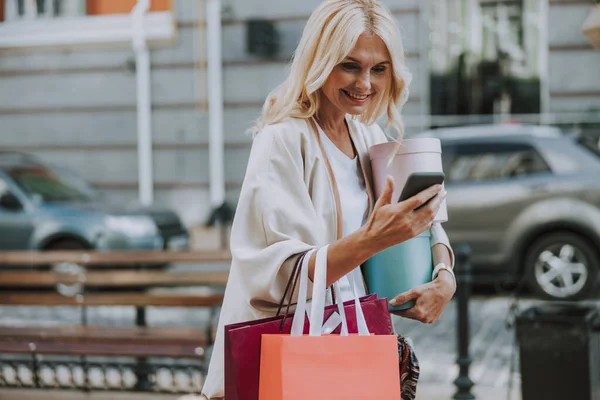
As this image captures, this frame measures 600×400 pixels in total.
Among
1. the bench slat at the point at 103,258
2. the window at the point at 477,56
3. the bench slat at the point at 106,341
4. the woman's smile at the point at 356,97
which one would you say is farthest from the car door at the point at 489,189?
the woman's smile at the point at 356,97

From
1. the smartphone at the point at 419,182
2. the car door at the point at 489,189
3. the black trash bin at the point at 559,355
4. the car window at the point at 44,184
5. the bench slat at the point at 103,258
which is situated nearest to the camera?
the smartphone at the point at 419,182

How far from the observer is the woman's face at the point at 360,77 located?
2248 millimetres

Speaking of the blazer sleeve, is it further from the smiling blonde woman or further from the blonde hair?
the blonde hair

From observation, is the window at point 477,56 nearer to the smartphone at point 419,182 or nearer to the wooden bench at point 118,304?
the wooden bench at point 118,304

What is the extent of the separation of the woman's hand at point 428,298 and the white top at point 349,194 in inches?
4.6

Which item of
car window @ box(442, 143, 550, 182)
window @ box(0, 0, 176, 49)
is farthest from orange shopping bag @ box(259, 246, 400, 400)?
window @ box(0, 0, 176, 49)

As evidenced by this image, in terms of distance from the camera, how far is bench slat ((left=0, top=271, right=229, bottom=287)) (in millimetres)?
6625

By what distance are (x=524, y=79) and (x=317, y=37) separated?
11.2m

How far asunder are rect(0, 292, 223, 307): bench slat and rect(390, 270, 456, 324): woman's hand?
3.71 meters

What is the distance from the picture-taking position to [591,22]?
5086 millimetres

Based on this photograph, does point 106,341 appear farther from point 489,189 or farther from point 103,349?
point 489,189

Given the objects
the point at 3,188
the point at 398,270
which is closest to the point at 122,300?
the point at 398,270

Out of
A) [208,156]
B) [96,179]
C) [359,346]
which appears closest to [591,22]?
[359,346]

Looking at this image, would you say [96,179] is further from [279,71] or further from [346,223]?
[346,223]
